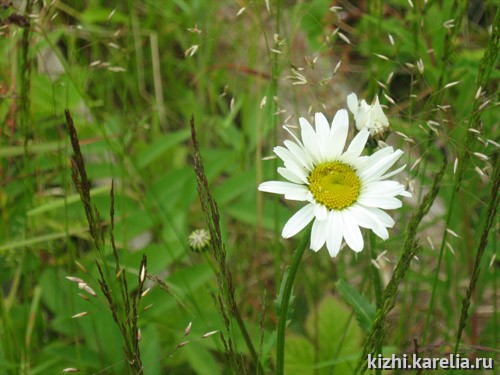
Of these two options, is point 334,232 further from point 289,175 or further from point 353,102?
point 353,102

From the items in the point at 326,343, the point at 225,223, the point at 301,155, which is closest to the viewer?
the point at 301,155

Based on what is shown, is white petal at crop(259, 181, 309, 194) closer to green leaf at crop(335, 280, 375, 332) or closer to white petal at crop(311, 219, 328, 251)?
white petal at crop(311, 219, 328, 251)

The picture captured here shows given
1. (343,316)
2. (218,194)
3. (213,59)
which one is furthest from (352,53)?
(343,316)

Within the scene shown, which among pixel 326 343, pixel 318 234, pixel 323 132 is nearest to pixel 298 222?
pixel 318 234

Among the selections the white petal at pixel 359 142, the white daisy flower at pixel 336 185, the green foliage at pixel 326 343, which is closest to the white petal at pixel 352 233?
the white daisy flower at pixel 336 185

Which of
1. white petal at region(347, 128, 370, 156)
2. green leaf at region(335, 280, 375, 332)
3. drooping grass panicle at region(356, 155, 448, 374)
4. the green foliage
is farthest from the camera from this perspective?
the green foliage

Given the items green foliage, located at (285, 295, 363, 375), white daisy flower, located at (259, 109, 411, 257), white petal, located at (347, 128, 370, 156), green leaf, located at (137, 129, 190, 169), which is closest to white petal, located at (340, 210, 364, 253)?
white daisy flower, located at (259, 109, 411, 257)
